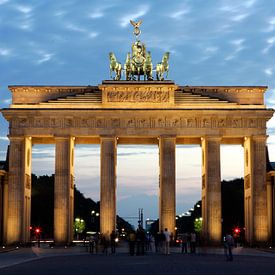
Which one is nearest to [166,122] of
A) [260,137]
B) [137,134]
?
[137,134]

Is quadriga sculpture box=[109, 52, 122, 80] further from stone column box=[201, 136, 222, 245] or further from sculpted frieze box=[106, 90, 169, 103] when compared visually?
stone column box=[201, 136, 222, 245]

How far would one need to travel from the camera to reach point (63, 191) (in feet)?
317

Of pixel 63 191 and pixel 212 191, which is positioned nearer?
pixel 63 191

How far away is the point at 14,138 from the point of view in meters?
97.1

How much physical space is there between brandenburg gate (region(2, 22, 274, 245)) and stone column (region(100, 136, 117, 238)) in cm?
12

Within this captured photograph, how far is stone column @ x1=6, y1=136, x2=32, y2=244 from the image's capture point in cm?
9569

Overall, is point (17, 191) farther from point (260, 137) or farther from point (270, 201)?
point (270, 201)

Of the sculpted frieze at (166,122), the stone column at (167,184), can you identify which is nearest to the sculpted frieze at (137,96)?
the sculpted frieze at (166,122)

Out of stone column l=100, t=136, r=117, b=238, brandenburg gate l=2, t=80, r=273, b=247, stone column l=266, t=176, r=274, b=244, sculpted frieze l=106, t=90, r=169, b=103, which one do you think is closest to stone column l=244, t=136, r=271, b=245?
brandenburg gate l=2, t=80, r=273, b=247

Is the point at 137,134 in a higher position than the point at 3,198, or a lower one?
higher

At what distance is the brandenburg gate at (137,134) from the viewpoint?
96.6 metres

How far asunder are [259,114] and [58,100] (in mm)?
23820

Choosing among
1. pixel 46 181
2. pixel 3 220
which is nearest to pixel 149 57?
pixel 3 220

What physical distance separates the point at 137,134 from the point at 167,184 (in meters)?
6.85
